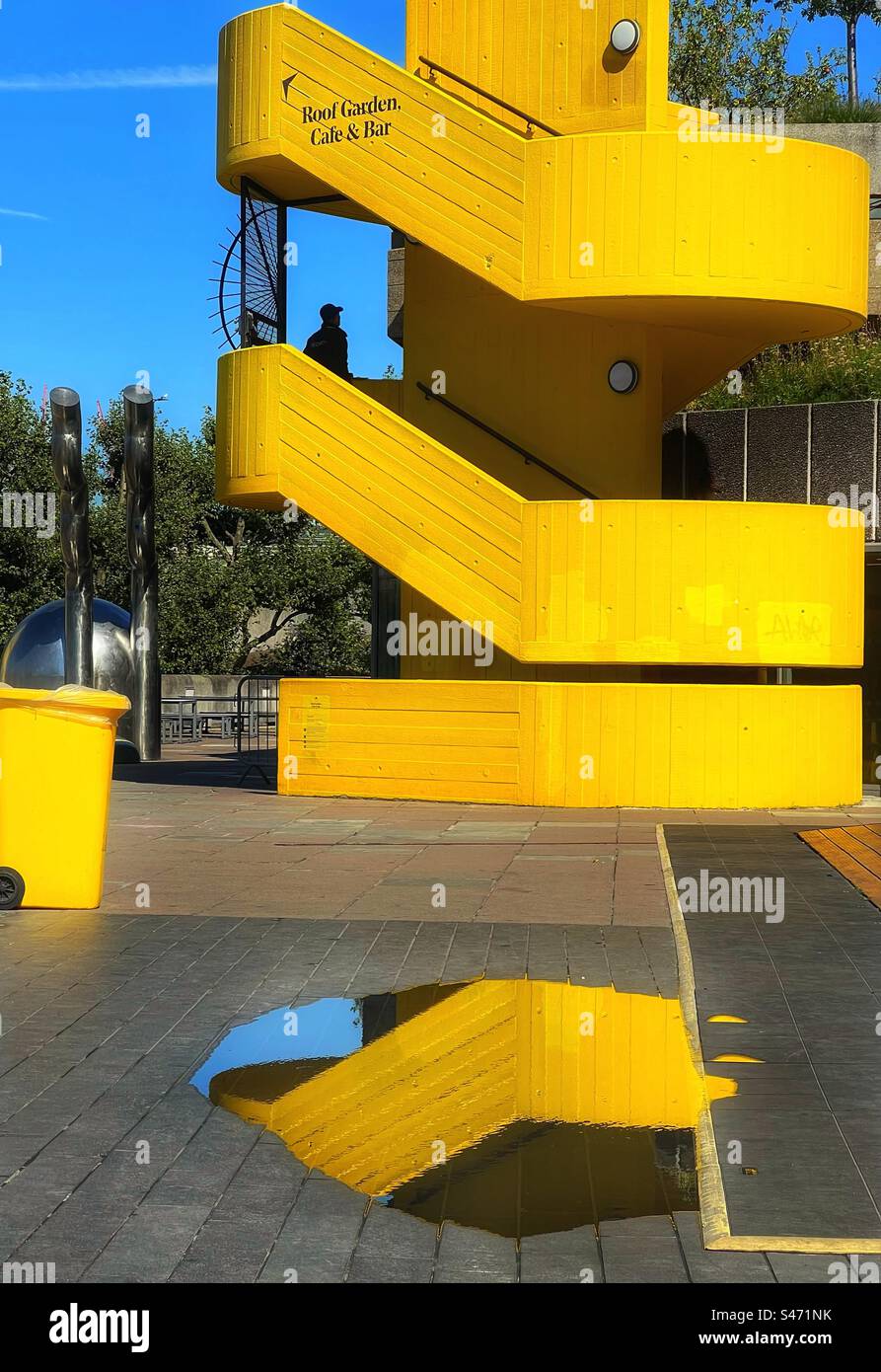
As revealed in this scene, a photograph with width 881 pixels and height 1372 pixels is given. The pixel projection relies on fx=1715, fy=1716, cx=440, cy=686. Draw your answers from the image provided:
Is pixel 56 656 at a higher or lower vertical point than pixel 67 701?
higher

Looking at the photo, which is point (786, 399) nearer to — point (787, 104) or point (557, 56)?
point (557, 56)

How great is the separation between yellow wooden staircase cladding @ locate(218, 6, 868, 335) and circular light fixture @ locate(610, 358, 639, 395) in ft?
3.28

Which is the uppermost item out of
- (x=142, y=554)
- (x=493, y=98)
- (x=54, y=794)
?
(x=493, y=98)

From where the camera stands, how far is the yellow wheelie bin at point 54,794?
33.3 feet

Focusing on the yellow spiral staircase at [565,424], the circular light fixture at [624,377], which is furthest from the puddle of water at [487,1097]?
the circular light fixture at [624,377]

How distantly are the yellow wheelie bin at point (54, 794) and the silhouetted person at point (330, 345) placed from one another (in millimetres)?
12359

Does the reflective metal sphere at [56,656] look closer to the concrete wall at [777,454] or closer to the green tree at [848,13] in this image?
the concrete wall at [777,454]

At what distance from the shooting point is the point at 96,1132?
562 cm

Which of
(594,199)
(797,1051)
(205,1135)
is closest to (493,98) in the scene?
(594,199)

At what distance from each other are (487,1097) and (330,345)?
55.6 feet

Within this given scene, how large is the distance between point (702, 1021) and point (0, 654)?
2256 centimetres

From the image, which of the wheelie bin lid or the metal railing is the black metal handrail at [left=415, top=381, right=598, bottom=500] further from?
the wheelie bin lid

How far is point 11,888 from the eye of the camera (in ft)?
34.0

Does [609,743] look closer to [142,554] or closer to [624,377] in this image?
[624,377]
